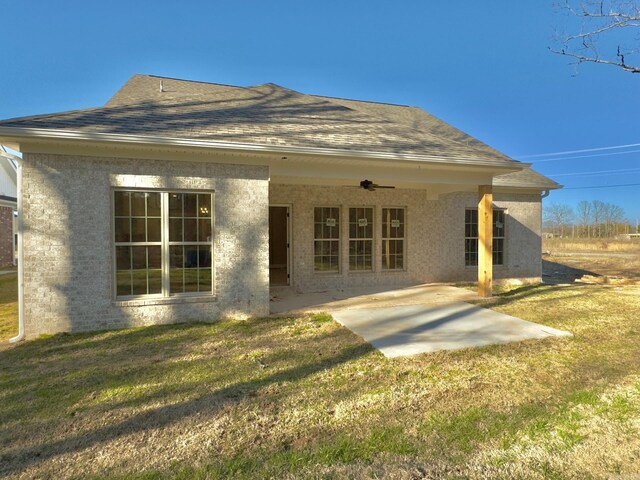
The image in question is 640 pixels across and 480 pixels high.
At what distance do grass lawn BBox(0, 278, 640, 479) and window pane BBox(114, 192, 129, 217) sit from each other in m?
2.03

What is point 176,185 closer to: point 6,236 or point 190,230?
point 190,230

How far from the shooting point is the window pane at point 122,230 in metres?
6.14

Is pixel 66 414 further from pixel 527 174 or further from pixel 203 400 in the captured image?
pixel 527 174

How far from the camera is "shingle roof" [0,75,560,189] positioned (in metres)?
6.13

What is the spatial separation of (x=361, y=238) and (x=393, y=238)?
3.33 feet

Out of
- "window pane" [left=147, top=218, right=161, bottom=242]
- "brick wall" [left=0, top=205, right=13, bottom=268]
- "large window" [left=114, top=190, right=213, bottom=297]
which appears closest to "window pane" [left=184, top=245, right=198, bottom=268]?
"large window" [left=114, top=190, right=213, bottom=297]

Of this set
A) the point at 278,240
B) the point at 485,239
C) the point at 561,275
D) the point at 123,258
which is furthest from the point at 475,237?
the point at 123,258

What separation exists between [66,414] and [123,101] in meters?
6.87

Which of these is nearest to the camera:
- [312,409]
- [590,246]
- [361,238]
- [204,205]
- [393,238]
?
[312,409]

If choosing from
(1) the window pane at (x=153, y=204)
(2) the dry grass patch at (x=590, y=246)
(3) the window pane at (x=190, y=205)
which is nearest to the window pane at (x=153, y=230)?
(1) the window pane at (x=153, y=204)

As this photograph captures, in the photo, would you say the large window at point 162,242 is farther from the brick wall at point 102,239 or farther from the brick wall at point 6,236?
the brick wall at point 6,236

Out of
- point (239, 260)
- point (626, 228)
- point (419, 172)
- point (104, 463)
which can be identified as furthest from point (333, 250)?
point (626, 228)

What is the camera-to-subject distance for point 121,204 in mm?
6168

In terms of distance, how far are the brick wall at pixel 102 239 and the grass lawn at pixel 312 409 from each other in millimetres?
562
